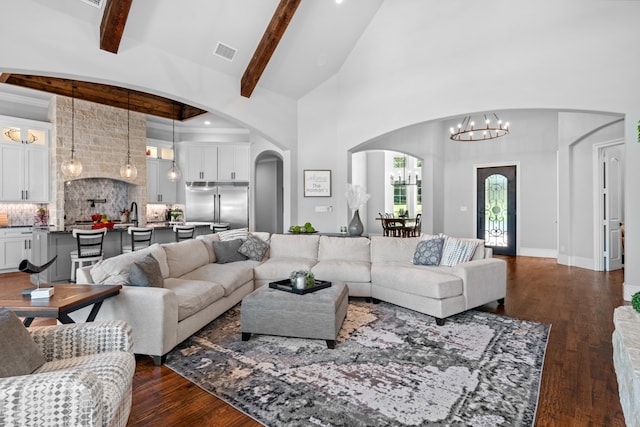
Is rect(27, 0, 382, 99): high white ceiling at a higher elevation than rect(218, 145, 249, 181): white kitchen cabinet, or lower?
higher

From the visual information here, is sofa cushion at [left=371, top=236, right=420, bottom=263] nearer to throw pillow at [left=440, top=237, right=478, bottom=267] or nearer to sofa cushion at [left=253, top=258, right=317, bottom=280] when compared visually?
throw pillow at [left=440, top=237, right=478, bottom=267]

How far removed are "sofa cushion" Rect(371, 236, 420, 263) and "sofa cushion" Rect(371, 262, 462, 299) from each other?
0.28 metres

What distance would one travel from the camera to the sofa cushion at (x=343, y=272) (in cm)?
448

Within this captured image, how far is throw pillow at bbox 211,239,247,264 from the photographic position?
4918mm

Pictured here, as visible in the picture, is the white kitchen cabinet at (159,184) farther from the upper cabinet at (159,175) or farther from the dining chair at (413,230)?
the dining chair at (413,230)

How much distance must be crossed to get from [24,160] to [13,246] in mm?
1602

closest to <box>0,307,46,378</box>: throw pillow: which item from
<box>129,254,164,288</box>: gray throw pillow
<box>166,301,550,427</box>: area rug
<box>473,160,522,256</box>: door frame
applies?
<box>166,301,550,427</box>: area rug

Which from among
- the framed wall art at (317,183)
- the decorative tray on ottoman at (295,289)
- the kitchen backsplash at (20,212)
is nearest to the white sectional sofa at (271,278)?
the decorative tray on ottoman at (295,289)

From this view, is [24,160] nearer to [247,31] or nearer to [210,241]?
[210,241]

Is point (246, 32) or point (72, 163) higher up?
point (246, 32)

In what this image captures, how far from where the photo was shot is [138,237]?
19.7ft

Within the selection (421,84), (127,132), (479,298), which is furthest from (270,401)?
(127,132)

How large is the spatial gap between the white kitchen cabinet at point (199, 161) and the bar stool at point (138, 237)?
3.15 metres

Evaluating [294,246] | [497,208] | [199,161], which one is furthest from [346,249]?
[497,208]
